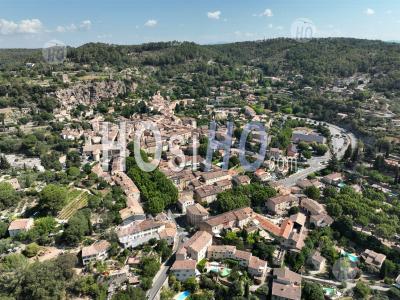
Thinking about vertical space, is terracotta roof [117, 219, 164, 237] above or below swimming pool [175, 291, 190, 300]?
above

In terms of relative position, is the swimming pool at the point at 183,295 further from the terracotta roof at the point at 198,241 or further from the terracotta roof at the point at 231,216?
the terracotta roof at the point at 231,216

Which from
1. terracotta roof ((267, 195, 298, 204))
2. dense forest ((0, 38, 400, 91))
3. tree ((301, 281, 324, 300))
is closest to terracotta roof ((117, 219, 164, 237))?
terracotta roof ((267, 195, 298, 204))

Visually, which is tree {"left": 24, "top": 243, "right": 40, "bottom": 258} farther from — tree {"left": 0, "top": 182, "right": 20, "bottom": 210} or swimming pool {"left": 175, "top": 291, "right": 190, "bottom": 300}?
swimming pool {"left": 175, "top": 291, "right": 190, "bottom": 300}

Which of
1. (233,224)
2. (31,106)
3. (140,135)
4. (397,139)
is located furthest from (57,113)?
(397,139)

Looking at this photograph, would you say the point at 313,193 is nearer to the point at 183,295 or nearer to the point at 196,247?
the point at 196,247

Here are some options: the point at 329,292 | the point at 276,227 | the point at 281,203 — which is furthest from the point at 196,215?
the point at 329,292

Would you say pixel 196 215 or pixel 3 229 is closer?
pixel 3 229

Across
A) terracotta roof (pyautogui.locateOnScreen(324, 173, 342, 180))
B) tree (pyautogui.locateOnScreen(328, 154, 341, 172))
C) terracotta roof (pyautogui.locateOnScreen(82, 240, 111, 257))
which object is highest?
tree (pyautogui.locateOnScreen(328, 154, 341, 172))
